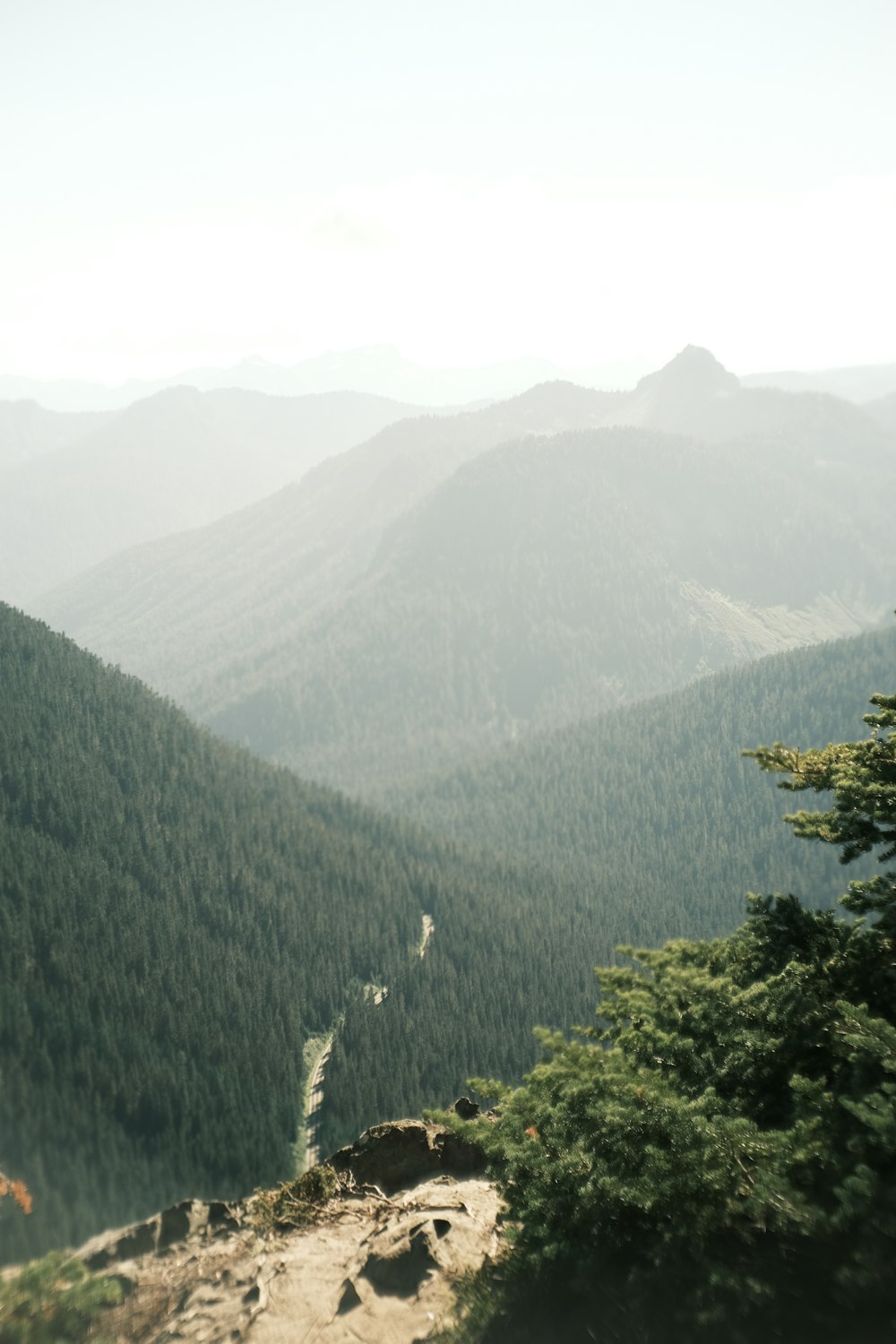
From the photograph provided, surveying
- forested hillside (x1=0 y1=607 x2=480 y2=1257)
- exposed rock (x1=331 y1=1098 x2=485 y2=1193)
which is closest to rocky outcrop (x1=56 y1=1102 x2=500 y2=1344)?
exposed rock (x1=331 y1=1098 x2=485 y2=1193)

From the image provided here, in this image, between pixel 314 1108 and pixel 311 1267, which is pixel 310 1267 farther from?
pixel 314 1108

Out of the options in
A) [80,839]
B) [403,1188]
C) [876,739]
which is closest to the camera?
[876,739]

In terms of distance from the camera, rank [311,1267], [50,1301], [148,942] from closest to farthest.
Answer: [50,1301]
[311,1267]
[148,942]

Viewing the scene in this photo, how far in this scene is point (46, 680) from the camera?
7042 inches

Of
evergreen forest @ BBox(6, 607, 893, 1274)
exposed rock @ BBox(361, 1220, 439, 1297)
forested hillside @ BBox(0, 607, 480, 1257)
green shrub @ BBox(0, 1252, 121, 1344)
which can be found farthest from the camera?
evergreen forest @ BBox(6, 607, 893, 1274)

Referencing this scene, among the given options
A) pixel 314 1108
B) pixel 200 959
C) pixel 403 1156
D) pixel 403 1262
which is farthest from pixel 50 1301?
pixel 200 959

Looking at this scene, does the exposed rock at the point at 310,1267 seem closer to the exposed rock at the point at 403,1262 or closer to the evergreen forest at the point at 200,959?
the exposed rock at the point at 403,1262

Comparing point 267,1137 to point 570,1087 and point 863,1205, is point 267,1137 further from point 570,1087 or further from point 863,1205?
point 863,1205

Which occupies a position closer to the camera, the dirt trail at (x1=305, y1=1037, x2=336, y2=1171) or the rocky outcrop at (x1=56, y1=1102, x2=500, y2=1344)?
the rocky outcrop at (x1=56, y1=1102, x2=500, y2=1344)

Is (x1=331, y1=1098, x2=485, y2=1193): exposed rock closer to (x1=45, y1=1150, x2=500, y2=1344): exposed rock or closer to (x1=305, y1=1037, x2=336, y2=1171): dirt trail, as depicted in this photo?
(x1=45, y1=1150, x2=500, y2=1344): exposed rock

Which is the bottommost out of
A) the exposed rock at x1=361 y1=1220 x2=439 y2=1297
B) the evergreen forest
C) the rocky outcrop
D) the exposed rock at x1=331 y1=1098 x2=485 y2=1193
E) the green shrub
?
the evergreen forest

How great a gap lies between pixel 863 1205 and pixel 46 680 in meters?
183

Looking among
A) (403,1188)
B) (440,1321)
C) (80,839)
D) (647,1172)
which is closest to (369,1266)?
(440,1321)

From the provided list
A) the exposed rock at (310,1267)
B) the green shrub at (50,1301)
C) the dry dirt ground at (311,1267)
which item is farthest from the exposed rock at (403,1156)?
the green shrub at (50,1301)
